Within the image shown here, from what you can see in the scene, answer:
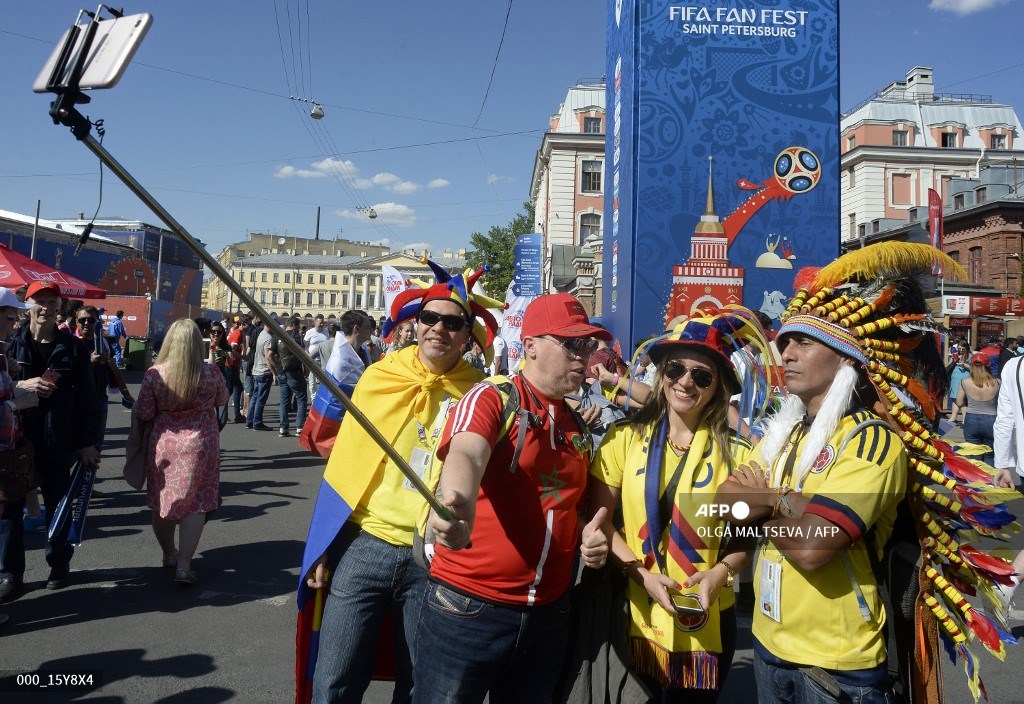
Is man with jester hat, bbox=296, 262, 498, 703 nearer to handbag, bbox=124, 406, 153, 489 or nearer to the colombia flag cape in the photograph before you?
the colombia flag cape

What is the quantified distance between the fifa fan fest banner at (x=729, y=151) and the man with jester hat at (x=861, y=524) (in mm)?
9008

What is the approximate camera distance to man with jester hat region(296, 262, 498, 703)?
2.66 meters

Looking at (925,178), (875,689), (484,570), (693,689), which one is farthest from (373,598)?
(925,178)

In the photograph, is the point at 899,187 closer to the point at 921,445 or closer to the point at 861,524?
the point at 921,445

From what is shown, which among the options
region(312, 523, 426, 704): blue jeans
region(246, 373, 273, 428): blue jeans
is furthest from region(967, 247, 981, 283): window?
region(312, 523, 426, 704): blue jeans

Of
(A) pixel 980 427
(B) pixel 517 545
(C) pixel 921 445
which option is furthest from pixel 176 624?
(A) pixel 980 427

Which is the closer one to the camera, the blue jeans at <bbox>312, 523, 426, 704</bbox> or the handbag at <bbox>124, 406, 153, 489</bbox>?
the blue jeans at <bbox>312, 523, 426, 704</bbox>

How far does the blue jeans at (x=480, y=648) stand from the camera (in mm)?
2107

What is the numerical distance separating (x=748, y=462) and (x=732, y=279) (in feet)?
→ 30.3

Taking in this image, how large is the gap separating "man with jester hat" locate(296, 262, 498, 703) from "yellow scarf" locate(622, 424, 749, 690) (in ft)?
2.59

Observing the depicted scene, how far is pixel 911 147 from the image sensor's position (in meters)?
44.9

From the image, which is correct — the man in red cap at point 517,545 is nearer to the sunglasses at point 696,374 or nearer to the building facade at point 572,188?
the sunglasses at point 696,374

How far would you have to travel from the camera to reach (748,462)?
2.36 meters

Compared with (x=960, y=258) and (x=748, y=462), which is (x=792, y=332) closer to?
(x=748, y=462)
